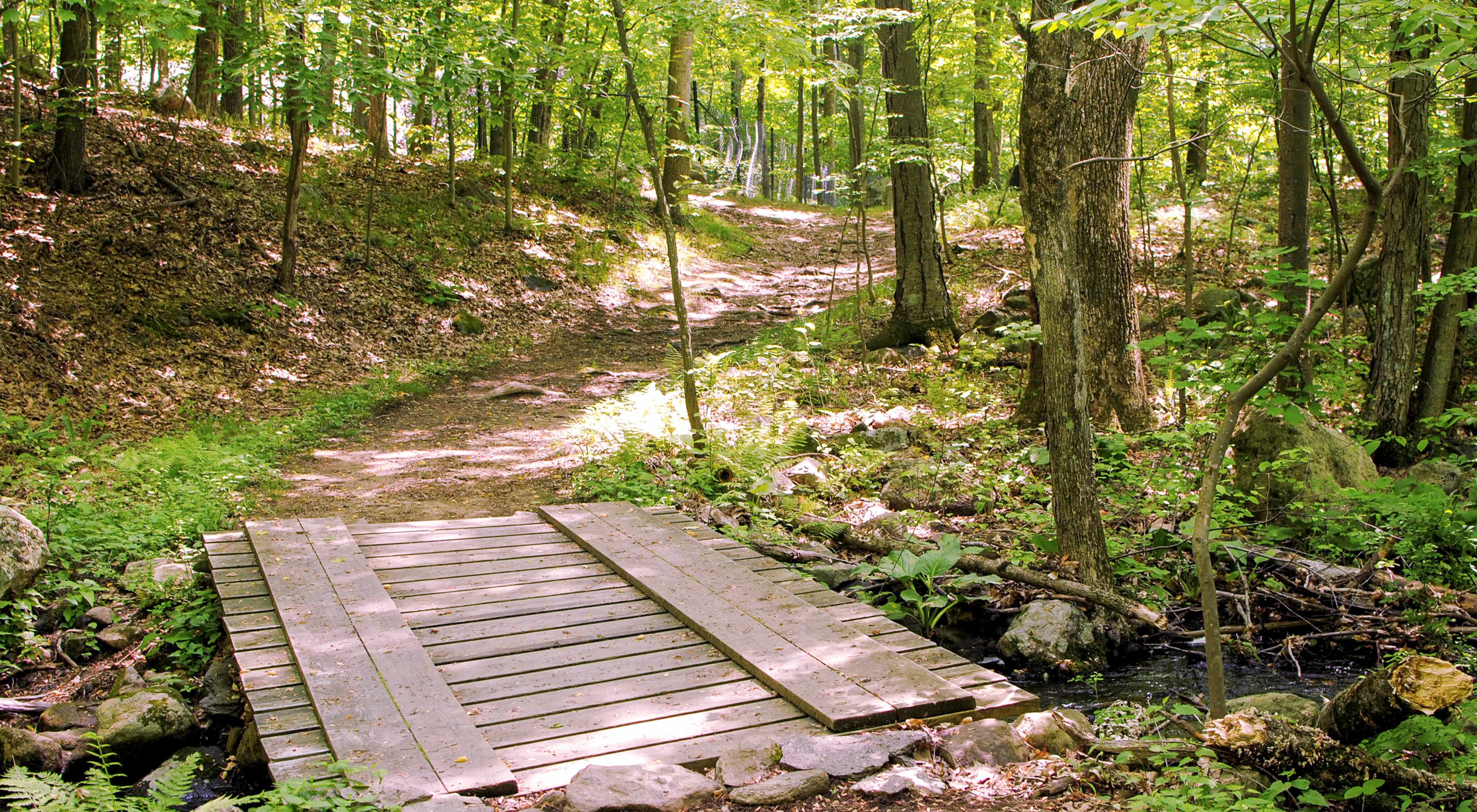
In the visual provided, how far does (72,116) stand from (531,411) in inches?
272

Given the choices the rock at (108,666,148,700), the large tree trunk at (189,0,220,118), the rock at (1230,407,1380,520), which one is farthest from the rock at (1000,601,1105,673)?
the large tree trunk at (189,0,220,118)

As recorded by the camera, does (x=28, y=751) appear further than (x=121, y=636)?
No

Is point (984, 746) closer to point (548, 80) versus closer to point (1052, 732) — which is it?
point (1052, 732)

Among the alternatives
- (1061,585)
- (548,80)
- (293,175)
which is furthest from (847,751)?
(548,80)

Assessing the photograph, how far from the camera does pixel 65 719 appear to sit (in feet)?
16.0

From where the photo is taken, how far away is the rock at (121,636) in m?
5.78

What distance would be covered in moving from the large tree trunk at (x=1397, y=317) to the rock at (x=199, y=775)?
989cm

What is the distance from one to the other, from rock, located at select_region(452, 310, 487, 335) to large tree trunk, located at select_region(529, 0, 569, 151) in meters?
3.65

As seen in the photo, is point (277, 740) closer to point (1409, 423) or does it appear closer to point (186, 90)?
point (1409, 423)

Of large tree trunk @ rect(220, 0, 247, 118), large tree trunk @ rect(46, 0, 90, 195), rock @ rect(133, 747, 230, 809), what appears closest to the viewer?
rock @ rect(133, 747, 230, 809)

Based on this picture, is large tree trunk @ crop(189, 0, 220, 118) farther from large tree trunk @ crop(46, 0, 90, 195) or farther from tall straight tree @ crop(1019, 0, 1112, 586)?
tall straight tree @ crop(1019, 0, 1112, 586)

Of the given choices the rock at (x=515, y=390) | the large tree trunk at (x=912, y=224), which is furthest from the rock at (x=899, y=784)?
the large tree trunk at (x=912, y=224)

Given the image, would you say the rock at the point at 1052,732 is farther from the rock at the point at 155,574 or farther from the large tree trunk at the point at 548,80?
the large tree trunk at the point at 548,80

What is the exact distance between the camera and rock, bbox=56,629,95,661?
5723mm
